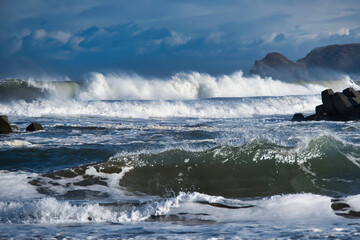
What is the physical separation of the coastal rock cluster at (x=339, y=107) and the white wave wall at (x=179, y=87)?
1948cm

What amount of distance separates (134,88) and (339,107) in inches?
843

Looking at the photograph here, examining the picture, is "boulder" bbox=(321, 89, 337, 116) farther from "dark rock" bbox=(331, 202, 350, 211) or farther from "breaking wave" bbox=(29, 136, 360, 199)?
"dark rock" bbox=(331, 202, 350, 211)

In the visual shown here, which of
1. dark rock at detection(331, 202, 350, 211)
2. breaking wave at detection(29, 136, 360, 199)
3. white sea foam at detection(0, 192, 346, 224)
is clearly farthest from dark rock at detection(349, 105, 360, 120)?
dark rock at detection(331, 202, 350, 211)

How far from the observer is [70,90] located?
1340 inches

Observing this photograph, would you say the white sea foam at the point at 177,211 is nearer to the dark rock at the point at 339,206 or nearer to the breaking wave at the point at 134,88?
the dark rock at the point at 339,206

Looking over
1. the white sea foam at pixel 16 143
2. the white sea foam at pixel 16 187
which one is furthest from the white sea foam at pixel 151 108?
the white sea foam at pixel 16 187

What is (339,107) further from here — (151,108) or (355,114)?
(151,108)

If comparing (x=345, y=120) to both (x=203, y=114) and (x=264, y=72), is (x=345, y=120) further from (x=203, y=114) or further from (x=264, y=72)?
(x=264, y=72)

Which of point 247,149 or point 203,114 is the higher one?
point 203,114

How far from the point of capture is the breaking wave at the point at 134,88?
33625 mm

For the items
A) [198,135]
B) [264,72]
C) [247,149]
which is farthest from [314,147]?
[264,72]

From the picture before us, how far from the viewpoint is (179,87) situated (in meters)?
37.3

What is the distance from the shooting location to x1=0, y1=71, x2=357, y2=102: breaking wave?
33.6 metres

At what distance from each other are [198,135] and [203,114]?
13.6 metres
